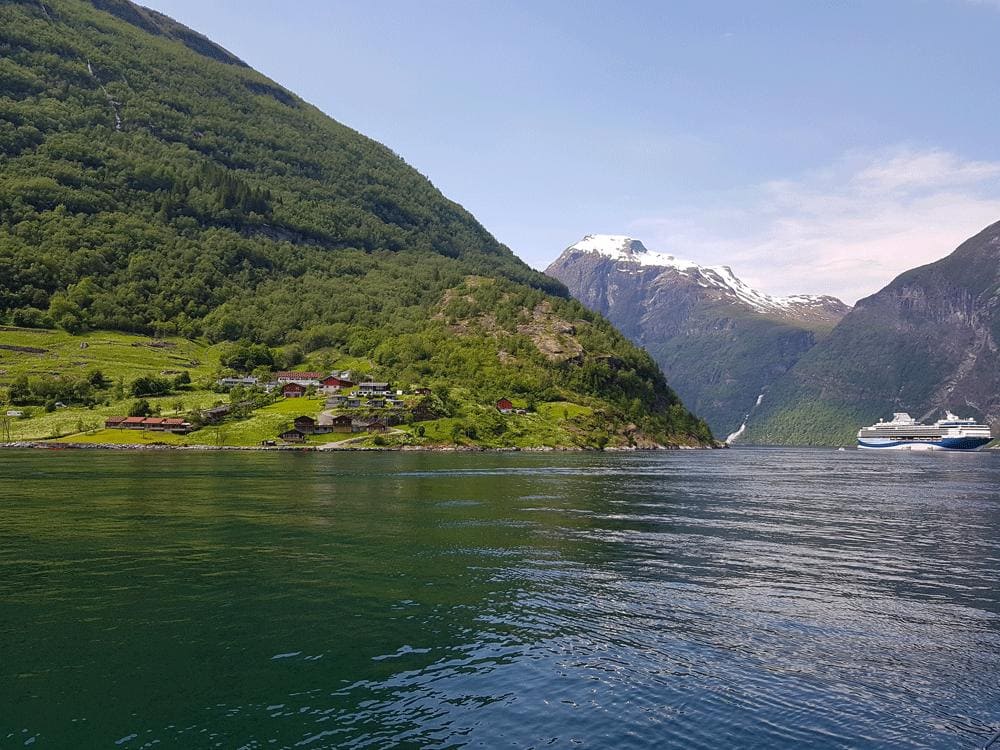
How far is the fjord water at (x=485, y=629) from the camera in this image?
68.8ft

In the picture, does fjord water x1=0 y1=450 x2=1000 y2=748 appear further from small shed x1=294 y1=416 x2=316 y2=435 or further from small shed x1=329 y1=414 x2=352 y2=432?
small shed x1=329 y1=414 x2=352 y2=432

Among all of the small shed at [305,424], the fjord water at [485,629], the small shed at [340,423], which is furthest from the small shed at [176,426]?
the fjord water at [485,629]

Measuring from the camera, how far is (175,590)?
35500mm

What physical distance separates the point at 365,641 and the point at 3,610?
57.2 feet

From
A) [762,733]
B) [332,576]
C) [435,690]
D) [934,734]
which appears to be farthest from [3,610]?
[934,734]

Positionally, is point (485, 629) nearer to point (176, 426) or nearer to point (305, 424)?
point (305, 424)

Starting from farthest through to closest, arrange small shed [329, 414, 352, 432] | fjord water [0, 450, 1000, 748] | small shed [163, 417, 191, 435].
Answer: small shed [329, 414, 352, 432], small shed [163, 417, 191, 435], fjord water [0, 450, 1000, 748]

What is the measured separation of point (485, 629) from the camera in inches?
1205

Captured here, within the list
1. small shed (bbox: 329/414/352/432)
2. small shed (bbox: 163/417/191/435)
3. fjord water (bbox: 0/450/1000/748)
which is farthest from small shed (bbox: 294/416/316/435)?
fjord water (bbox: 0/450/1000/748)

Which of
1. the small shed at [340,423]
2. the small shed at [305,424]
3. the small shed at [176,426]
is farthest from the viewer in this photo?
the small shed at [340,423]

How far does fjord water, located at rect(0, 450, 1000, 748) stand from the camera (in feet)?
68.8

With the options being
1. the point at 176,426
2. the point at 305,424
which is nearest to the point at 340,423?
the point at 305,424

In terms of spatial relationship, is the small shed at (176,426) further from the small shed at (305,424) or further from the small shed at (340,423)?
the small shed at (340,423)

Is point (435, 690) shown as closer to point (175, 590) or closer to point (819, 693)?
point (819, 693)
